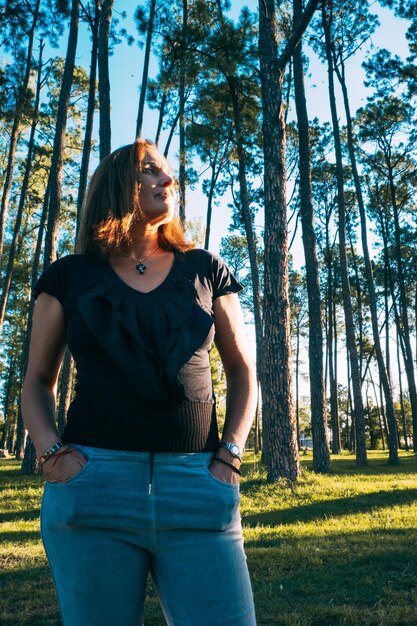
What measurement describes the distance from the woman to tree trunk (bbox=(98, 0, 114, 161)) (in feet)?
35.0

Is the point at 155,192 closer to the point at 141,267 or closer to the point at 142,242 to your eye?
the point at 142,242

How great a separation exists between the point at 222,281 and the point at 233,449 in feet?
1.75

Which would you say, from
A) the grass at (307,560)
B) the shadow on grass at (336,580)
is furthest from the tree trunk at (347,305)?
the shadow on grass at (336,580)

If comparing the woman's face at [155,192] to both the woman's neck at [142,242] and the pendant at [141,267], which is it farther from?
the pendant at [141,267]

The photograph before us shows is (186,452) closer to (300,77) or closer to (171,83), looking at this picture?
(300,77)

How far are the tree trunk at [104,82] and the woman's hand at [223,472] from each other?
1109 centimetres

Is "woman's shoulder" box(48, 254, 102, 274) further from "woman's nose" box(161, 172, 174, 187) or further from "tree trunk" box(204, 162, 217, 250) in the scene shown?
"tree trunk" box(204, 162, 217, 250)

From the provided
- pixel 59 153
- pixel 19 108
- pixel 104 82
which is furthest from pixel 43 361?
pixel 19 108

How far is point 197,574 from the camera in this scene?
1388mm

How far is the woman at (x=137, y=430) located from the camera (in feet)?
4.54

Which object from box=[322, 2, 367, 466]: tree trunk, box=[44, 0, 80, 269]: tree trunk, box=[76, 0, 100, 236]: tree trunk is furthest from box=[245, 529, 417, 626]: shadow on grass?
box=[322, 2, 367, 466]: tree trunk

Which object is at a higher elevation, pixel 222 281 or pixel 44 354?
pixel 222 281

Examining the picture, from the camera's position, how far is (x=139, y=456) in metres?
1.45

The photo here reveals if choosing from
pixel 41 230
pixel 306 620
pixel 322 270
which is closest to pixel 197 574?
pixel 306 620
